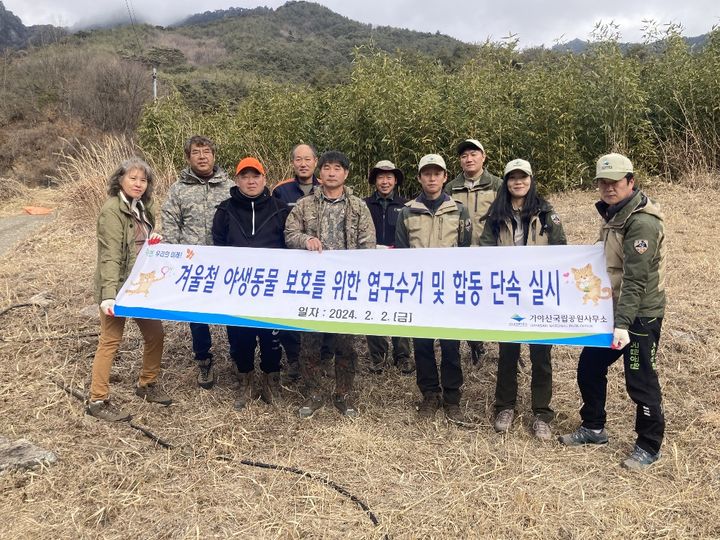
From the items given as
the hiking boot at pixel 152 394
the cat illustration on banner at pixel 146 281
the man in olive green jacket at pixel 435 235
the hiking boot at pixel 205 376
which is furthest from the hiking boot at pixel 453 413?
the cat illustration on banner at pixel 146 281

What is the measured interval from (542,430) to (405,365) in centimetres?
118

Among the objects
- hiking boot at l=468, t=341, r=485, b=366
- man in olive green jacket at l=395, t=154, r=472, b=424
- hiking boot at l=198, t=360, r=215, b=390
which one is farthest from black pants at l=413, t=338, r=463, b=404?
hiking boot at l=198, t=360, r=215, b=390

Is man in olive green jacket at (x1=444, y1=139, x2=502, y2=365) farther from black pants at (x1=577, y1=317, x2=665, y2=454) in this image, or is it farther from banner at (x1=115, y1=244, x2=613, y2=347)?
black pants at (x1=577, y1=317, x2=665, y2=454)

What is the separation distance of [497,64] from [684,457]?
317 inches

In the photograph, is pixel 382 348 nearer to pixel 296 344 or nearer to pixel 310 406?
pixel 296 344

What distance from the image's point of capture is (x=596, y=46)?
350 inches

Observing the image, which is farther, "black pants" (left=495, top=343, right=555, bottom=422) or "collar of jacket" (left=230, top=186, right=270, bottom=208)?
"collar of jacket" (left=230, top=186, right=270, bottom=208)

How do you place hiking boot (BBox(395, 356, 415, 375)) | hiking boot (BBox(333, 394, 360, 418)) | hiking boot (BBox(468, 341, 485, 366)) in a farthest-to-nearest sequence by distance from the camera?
hiking boot (BBox(468, 341, 485, 366)) → hiking boot (BBox(395, 356, 415, 375)) → hiking boot (BBox(333, 394, 360, 418))

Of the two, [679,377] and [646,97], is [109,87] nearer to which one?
[646,97]

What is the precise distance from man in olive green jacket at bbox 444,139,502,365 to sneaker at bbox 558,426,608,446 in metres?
1.33

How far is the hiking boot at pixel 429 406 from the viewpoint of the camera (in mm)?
3229

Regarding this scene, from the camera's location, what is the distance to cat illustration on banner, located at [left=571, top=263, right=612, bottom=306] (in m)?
2.68

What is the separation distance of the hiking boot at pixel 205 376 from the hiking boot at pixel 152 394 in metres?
0.26

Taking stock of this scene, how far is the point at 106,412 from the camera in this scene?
322 cm
